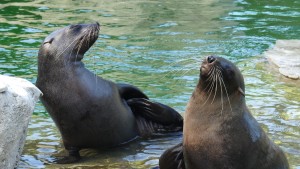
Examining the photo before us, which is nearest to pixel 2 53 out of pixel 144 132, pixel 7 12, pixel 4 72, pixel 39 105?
pixel 4 72

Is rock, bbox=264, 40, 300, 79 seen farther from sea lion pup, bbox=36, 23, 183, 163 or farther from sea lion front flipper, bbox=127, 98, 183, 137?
sea lion pup, bbox=36, 23, 183, 163

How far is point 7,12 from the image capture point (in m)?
14.4

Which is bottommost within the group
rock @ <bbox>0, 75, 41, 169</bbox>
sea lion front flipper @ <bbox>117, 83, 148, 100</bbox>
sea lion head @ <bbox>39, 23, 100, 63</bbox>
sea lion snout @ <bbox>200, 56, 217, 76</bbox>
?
sea lion front flipper @ <bbox>117, 83, 148, 100</bbox>

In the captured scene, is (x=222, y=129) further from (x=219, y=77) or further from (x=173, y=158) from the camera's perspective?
(x=173, y=158)

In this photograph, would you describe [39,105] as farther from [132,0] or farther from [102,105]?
[132,0]

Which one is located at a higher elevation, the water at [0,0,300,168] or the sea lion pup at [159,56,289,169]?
the sea lion pup at [159,56,289,169]

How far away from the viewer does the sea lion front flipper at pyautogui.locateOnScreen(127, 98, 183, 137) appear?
22.7 feet

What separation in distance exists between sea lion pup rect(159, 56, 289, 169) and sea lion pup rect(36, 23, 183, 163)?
1.48 meters

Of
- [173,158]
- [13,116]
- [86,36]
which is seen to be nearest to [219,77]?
[173,158]

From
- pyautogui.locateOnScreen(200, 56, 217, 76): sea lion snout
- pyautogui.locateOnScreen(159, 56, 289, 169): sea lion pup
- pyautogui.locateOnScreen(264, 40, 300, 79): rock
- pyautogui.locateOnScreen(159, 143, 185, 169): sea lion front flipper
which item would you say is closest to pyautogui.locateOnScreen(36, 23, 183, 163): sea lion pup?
pyautogui.locateOnScreen(159, 143, 185, 169): sea lion front flipper

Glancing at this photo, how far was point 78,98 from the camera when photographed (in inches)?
246

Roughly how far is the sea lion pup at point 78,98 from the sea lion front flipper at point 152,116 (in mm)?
134

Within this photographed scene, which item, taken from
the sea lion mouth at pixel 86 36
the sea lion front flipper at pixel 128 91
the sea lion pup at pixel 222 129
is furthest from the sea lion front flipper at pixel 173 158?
the sea lion mouth at pixel 86 36

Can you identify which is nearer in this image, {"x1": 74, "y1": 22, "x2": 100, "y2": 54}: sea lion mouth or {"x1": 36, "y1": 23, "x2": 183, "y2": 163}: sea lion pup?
{"x1": 36, "y1": 23, "x2": 183, "y2": 163}: sea lion pup
